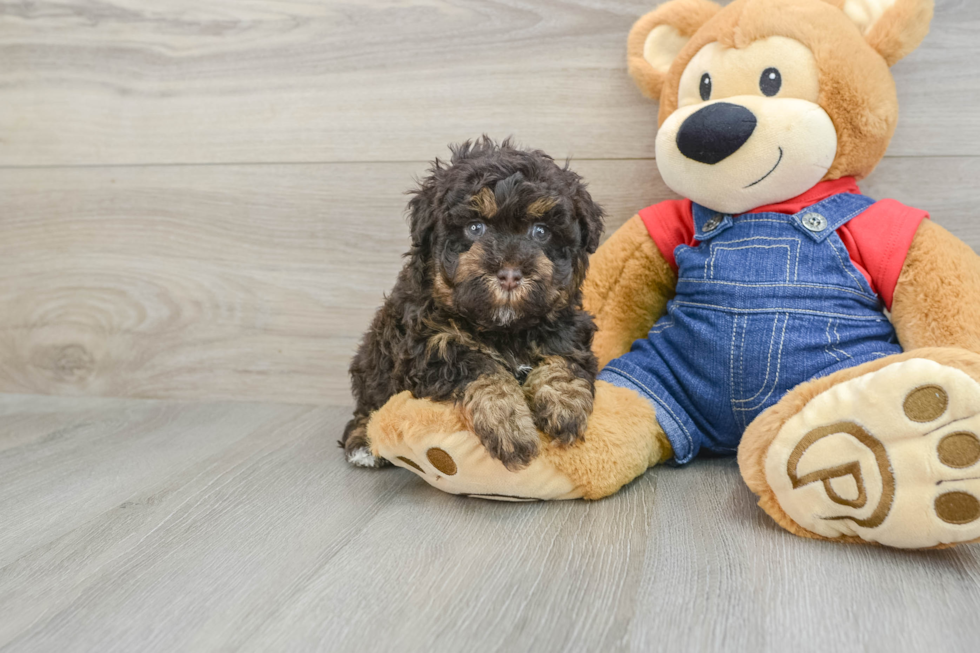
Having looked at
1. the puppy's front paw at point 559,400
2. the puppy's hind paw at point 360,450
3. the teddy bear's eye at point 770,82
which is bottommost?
the puppy's hind paw at point 360,450

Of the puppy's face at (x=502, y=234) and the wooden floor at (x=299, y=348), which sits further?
the puppy's face at (x=502, y=234)

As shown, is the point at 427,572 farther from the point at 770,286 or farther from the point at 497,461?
the point at 770,286

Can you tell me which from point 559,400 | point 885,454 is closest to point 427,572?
point 559,400

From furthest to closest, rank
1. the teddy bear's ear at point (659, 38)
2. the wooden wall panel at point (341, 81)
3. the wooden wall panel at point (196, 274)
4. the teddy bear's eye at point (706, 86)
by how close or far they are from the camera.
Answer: the wooden wall panel at point (196, 274) → the wooden wall panel at point (341, 81) → the teddy bear's ear at point (659, 38) → the teddy bear's eye at point (706, 86)

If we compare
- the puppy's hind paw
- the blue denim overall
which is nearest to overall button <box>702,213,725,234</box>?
the blue denim overall

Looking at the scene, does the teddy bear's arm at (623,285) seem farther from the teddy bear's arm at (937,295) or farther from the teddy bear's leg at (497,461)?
the teddy bear's arm at (937,295)

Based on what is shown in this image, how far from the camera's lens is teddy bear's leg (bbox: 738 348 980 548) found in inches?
41.4

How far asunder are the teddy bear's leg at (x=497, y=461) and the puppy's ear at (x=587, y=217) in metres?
0.32

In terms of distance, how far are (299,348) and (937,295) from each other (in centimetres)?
165

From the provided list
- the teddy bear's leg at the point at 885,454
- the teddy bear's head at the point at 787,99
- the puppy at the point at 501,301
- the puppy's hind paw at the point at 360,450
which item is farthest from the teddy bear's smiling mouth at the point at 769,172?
the puppy's hind paw at the point at 360,450

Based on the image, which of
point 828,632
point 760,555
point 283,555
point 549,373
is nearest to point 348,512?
point 283,555

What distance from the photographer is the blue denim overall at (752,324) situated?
1406mm

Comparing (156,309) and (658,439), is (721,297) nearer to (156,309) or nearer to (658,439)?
(658,439)

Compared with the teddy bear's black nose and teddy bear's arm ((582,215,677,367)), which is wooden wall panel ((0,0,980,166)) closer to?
teddy bear's arm ((582,215,677,367))
